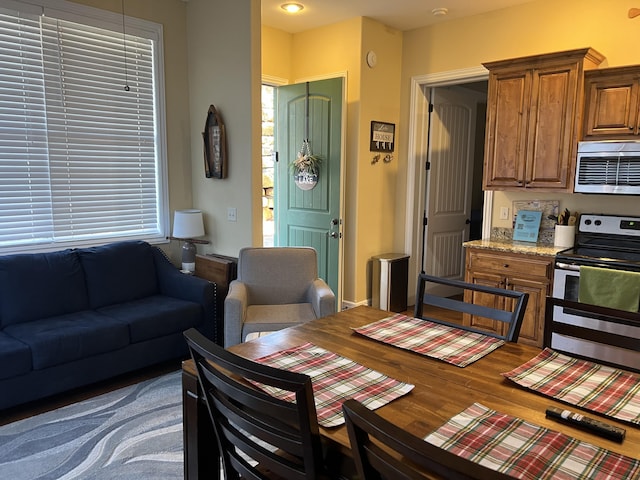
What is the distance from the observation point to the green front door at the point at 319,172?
4488 mm

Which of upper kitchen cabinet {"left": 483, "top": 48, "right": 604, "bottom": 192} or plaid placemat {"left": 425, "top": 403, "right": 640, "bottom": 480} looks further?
upper kitchen cabinet {"left": 483, "top": 48, "right": 604, "bottom": 192}

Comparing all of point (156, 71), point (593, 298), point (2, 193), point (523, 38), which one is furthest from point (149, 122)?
point (593, 298)

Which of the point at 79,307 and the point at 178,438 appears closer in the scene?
the point at 178,438

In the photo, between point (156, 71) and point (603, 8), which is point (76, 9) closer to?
point (156, 71)

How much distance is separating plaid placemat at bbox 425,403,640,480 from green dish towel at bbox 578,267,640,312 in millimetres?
2218

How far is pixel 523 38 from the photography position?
4027 mm

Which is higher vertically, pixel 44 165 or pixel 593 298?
pixel 44 165

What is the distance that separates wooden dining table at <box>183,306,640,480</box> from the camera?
119cm

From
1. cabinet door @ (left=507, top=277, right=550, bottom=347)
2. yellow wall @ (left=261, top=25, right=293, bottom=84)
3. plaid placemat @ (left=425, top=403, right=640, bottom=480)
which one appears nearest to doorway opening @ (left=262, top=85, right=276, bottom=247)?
yellow wall @ (left=261, top=25, right=293, bottom=84)

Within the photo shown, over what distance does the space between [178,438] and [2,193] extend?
221 cm

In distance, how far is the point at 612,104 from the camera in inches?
132

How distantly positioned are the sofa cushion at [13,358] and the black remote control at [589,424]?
2.72 meters

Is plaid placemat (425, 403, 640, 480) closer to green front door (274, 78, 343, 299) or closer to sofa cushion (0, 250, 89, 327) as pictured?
sofa cushion (0, 250, 89, 327)

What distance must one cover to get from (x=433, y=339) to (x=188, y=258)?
2.76 m
